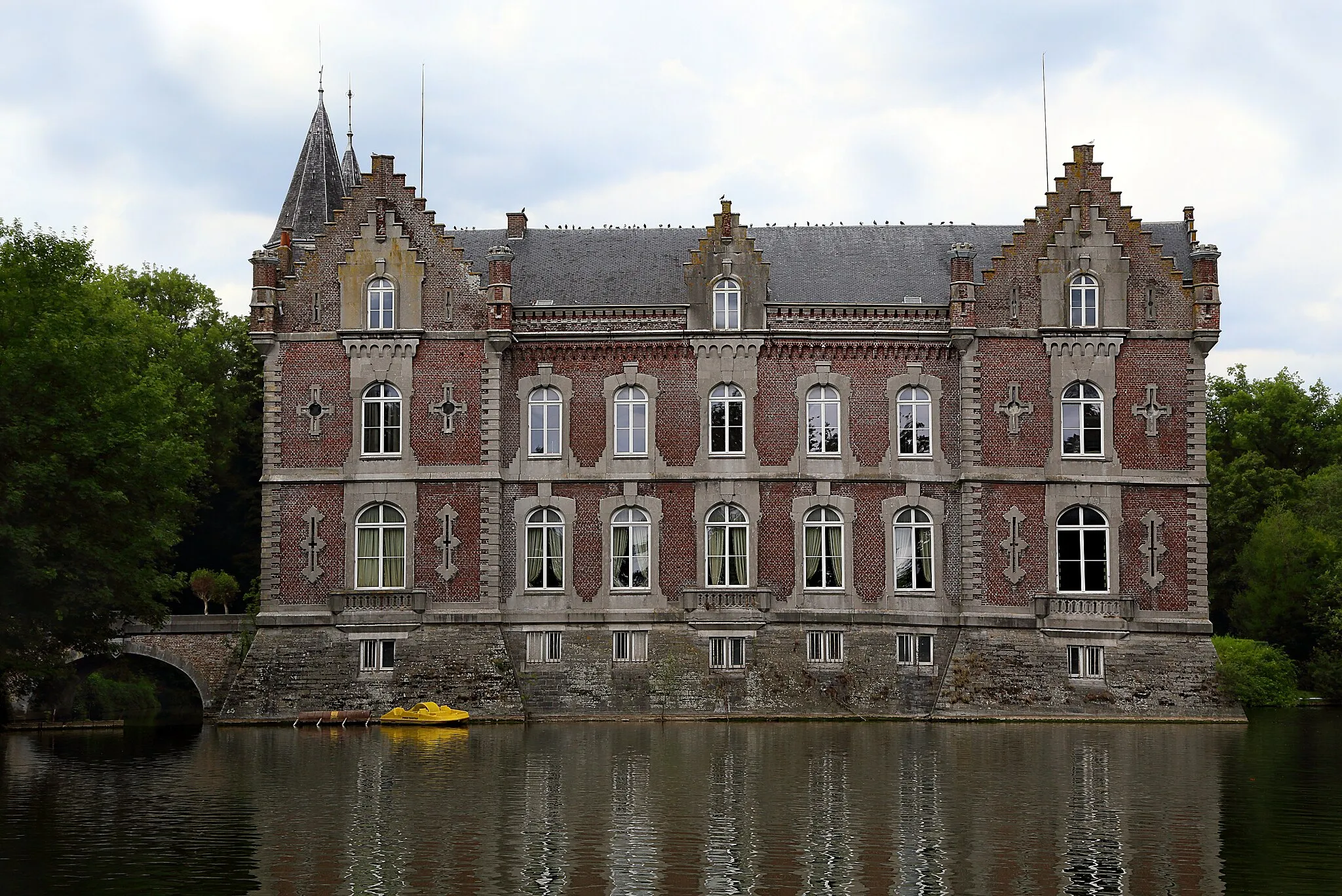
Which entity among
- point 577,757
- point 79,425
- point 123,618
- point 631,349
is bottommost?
point 577,757

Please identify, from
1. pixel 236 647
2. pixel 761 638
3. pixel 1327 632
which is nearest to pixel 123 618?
pixel 236 647

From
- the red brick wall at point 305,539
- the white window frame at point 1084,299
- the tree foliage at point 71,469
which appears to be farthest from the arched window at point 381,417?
the white window frame at point 1084,299

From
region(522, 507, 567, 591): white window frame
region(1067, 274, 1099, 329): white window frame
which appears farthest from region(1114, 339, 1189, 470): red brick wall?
region(522, 507, 567, 591): white window frame

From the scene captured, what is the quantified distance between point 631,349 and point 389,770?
1988 centimetres

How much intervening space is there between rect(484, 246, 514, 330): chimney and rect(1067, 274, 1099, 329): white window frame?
1720cm

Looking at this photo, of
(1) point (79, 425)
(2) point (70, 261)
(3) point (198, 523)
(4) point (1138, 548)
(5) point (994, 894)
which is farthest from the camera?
(3) point (198, 523)

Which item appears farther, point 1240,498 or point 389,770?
point 1240,498

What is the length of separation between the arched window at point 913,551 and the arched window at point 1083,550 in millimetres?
3908

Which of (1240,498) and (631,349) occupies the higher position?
(631,349)

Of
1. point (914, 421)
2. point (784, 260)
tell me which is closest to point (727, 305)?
point (784, 260)

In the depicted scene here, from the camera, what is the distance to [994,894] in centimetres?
1786

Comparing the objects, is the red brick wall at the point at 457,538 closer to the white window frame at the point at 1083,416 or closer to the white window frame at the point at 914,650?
the white window frame at the point at 914,650

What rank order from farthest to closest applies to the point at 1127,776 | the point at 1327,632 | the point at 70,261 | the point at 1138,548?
the point at 1327,632 < the point at 1138,548 < the point at 70,261 < the point at 1127,776

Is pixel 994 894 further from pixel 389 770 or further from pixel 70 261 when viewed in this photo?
pixel 70 261
